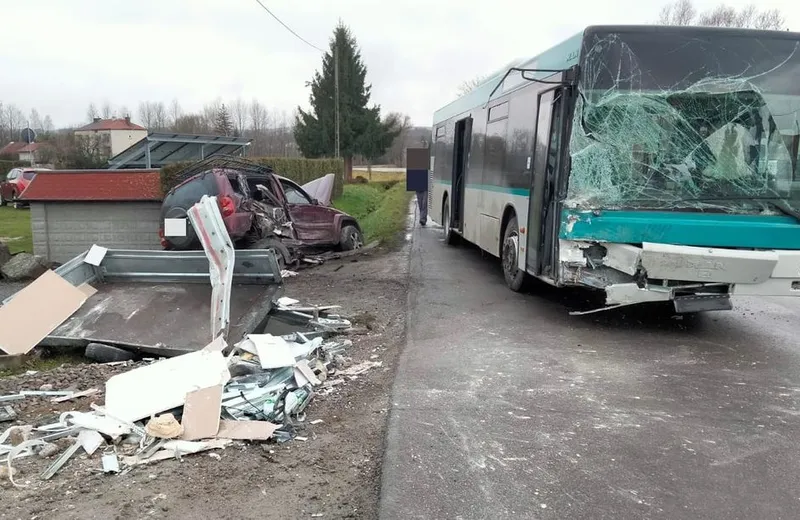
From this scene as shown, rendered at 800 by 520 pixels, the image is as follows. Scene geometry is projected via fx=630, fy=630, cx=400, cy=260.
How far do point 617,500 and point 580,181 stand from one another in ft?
12.5

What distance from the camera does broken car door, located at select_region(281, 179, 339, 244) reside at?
11.9 meters

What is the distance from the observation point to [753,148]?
20.9ft

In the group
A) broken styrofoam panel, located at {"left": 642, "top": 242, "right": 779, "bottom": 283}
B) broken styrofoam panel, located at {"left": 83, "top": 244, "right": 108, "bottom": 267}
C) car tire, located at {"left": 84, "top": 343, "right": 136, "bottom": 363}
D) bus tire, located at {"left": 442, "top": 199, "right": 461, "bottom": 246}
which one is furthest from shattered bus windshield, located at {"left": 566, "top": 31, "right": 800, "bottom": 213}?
bus tire, located at {"left": 442, "top": 199, "right": 461, "bottom": 246}

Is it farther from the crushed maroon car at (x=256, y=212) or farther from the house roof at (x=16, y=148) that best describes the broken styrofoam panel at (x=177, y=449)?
the house roof at (x=16, y=148)

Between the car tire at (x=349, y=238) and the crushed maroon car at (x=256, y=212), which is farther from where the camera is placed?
the car tire at (x=349, y=238)

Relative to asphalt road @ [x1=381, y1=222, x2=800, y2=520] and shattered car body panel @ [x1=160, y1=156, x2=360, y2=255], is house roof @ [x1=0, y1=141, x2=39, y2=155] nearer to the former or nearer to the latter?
shattered car body panel @ [x1=160, y1=156, x2=360, y2=255]

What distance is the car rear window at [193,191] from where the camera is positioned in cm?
976

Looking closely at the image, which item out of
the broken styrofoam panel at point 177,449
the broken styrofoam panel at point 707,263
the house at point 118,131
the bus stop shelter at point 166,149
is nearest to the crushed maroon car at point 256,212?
the broken styrofoam panel at point 177,449

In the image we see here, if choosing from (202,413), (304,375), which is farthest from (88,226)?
(202,413)

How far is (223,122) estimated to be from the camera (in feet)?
186

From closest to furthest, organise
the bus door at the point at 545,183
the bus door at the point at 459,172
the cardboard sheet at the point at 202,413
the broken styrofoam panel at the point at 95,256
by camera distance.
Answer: the cardboard sheet at the point at 202,413, the bus door at the point at 545,183, the broken styrofoam panel at the point at 95,256, the bus door at the point at 459,172

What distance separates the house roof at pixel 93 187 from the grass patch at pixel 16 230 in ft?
8.57

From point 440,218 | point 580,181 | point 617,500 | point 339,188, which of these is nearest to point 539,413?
point 617,500

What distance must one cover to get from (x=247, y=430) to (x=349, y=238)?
9.07 m
